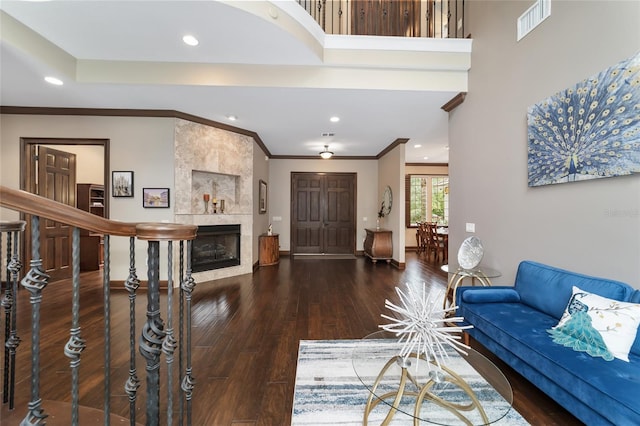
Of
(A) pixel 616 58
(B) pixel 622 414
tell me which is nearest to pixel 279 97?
(A) pixel 616 58

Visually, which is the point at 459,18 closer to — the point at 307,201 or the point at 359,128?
the point at 359,128

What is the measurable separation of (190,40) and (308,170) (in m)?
4.98

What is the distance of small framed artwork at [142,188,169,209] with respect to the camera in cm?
443

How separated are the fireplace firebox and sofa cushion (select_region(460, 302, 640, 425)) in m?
4.18

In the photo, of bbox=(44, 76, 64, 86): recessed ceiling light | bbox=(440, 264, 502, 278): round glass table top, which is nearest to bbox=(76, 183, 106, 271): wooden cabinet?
bbox=(44, 76, 64, 86): recessed ceiling light

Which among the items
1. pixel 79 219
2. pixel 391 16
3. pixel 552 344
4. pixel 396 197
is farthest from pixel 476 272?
pixel 391 16

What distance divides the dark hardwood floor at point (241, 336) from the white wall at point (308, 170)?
256 centimetres

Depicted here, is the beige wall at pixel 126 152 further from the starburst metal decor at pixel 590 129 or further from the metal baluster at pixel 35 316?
the starburst metal decor at pixel 590 129

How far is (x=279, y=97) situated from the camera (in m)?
3.86

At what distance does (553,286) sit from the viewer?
7.43 ft

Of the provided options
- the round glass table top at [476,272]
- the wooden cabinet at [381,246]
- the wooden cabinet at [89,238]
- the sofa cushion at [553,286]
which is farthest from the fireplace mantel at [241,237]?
the sofa cushion at [553,286]

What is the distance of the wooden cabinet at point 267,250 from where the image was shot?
6285 mm

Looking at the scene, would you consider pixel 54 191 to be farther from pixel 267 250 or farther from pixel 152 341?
pixel 152 341

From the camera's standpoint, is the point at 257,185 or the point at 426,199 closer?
the point at 257,185
